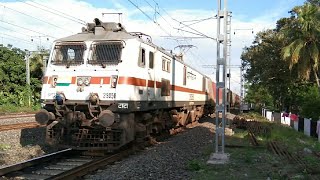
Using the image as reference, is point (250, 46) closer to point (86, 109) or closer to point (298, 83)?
point (298, 83)

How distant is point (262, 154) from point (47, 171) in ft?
21.2

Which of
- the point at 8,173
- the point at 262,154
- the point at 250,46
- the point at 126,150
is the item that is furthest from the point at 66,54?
the point at 250,46

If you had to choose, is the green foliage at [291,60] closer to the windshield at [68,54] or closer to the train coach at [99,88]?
the train coach at [99,88]

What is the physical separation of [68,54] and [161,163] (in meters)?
4.48

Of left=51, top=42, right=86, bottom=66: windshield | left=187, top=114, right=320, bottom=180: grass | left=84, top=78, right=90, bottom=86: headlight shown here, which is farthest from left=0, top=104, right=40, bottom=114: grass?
left=187, top=114, right=320, bottom=180: grass

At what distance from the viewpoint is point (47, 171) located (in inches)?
394

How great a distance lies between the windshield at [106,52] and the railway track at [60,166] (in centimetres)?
274

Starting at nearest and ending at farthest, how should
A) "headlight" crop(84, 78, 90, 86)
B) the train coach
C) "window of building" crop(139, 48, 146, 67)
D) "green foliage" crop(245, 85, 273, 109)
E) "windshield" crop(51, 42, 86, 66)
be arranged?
the train coach < "headlight" crop(84, 78, 90, 86) < "windshield" crop(51, 42, 86, 66) < "window of building" crop(139, 48, 146, 67) < "green foliage" crop(245, 85, 273, 109)

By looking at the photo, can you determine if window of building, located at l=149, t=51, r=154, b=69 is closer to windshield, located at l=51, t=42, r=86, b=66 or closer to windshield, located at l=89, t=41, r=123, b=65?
windshield, located at l=89, t=41, r=123, b=65

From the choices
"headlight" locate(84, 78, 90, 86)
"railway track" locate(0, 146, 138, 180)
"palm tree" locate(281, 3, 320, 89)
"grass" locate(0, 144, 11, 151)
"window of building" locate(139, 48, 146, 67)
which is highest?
"palm tree" locate(281, 3, 320, 89)

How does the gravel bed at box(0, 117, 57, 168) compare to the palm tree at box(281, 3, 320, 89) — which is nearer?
the gravel bed at box(0, 117, 57, 168)

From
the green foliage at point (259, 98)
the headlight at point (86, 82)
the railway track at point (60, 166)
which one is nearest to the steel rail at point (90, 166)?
the railway track at point (60, 166)

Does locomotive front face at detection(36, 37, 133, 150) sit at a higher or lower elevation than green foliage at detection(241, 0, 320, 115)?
lower

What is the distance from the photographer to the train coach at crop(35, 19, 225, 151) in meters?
11.7
